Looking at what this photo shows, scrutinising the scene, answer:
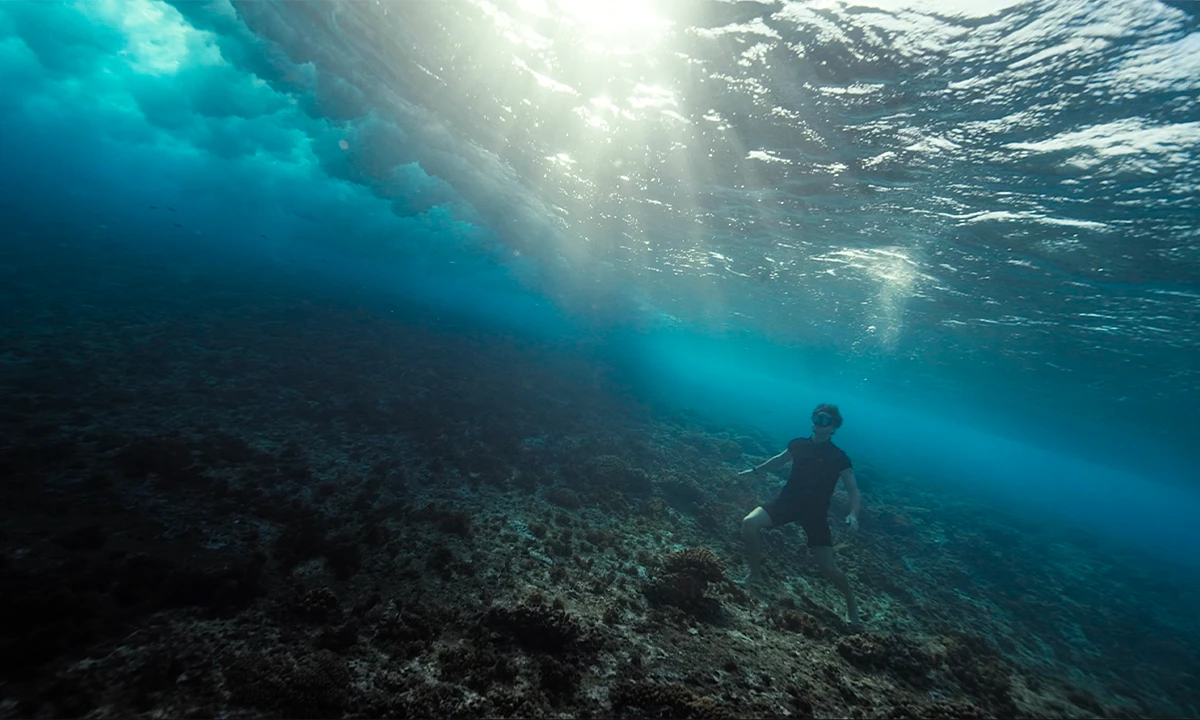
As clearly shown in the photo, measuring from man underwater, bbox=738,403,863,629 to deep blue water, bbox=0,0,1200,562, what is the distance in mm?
6614

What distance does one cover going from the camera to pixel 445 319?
124ft

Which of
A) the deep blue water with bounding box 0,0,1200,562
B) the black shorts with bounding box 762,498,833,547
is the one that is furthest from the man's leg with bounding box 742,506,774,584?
the deep blue water with bounding box 0,0,1200,562

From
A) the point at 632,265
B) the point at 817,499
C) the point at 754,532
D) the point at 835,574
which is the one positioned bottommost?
the point at 835,574

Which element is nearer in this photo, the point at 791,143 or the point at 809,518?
the point at 809,518

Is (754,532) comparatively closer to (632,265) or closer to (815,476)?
(815,476)

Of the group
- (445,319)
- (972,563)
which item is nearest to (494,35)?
(972,563)

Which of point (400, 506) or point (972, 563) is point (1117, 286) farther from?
point (400, 506)

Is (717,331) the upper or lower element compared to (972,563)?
upper

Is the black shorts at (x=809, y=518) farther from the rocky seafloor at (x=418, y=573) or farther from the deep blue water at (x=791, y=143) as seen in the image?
the deep blue water at (x=791, y=143)

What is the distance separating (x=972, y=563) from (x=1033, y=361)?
13.5 metres

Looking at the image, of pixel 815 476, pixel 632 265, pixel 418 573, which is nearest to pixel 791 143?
pixel 815 476

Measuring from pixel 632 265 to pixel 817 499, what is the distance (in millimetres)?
25418

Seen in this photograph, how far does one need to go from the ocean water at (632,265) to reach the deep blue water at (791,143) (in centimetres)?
10

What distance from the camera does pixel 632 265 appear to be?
31672mm
